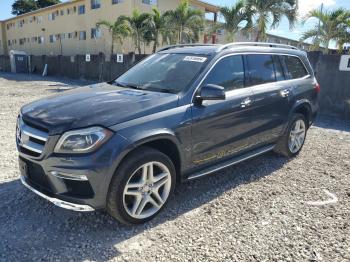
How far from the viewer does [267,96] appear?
180 inches

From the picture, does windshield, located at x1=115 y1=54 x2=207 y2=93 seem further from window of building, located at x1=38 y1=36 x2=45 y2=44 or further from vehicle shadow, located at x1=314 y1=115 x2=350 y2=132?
window of building, located at x1=38 y1=36 x2=45 y2=44

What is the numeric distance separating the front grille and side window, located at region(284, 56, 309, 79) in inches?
157

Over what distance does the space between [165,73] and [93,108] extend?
1.23 meters

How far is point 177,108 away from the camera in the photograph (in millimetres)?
3422

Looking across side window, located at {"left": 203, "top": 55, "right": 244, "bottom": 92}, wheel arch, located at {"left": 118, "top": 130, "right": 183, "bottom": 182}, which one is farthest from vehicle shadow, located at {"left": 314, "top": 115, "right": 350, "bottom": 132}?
wheel arch, located at {"left": 118, "top": 130, "right": 183, "bottom": 182}

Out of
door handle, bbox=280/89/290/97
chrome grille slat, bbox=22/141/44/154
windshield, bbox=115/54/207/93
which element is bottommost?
chrome grille slat, bbox=22/141/44/154

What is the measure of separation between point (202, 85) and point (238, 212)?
1522 millimetres

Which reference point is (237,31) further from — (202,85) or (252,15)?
(202,85)

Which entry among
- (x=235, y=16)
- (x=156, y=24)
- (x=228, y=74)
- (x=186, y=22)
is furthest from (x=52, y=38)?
(x=228, y=74)

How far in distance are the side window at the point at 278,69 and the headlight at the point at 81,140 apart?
3.18 meters

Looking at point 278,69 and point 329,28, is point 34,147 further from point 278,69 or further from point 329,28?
point 329,28

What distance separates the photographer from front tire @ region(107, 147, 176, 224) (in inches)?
119

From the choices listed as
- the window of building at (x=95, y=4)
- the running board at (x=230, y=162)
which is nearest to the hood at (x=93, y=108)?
the running board at (x=230, y=162)

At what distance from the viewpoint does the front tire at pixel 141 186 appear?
9.96 feet
